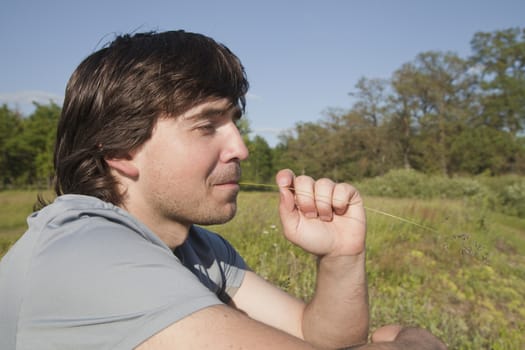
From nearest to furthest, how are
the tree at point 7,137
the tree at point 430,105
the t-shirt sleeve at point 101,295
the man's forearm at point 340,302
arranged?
the t-shirt sleeve at point 101,295, the man's forearm at point 340,302, the tree at point 7,137, the tree at point 430,105

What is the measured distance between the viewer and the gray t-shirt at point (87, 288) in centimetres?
87

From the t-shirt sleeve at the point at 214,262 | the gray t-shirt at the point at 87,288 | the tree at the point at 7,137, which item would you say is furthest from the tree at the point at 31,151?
the gray t-shirt at the point at 87,288

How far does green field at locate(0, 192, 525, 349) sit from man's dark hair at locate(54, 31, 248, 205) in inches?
59.6

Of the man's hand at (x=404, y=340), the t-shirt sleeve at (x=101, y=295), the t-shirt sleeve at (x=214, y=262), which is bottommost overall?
the man's hand at (x=404, y=340)

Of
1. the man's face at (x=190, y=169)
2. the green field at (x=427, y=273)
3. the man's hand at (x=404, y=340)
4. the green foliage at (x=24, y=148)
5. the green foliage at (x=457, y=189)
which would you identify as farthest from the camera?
the green foliage at (x=24, y=148)

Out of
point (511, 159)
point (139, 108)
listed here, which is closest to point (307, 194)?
point (139, 108)

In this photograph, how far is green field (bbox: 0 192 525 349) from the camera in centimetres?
330

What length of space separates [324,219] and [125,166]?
0.83 meters

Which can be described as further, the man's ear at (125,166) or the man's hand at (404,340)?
the man's ear at (125,166)

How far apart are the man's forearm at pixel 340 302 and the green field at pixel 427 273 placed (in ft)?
2.86

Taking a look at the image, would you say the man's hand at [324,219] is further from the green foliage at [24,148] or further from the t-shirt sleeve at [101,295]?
the green foliage at [24,148]

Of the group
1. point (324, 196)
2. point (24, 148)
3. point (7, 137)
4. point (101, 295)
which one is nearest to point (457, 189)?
point (324, 196)

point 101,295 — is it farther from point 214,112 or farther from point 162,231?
point 214,112

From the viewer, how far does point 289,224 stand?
1688 mm
